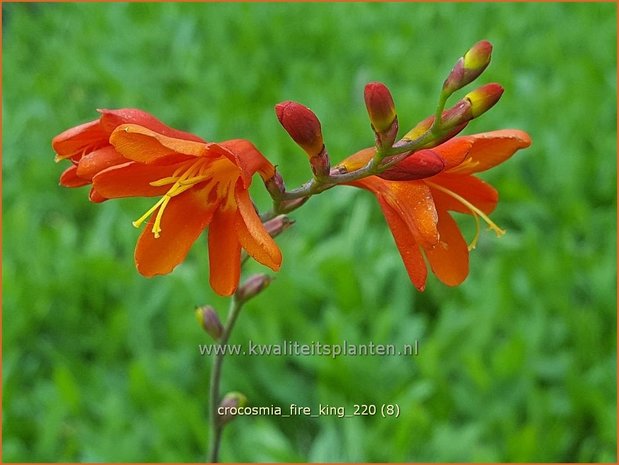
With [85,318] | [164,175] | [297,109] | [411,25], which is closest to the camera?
[297,109]

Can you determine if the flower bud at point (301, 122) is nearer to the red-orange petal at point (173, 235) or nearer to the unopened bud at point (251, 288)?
the red-orange petal at point (173, 235)

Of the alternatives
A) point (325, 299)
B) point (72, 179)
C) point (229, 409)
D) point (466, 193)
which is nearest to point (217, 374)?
point (229, 409)

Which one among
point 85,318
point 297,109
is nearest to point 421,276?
point 297,109

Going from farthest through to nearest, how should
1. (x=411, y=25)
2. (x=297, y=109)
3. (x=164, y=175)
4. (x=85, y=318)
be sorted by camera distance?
1. (x=411, y=25)
2. (x=85, y=318)
3. (x=164, y=175)
4. (x=297, y=109)

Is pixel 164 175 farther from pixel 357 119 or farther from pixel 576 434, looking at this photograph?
pixel 357 119

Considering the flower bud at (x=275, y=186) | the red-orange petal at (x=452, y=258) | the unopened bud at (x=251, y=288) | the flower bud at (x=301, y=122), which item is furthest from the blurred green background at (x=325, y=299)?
the flower bud at (x=301, y=122)

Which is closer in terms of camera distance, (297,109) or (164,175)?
(297,109)
